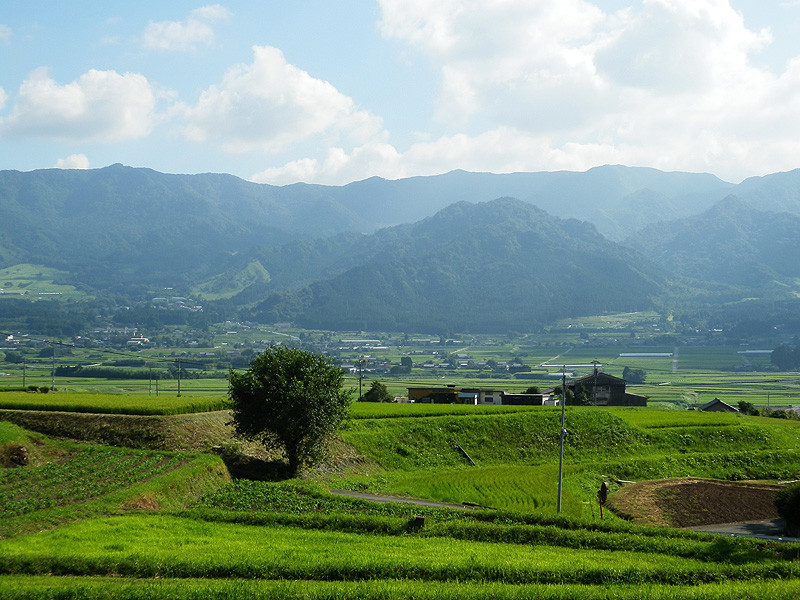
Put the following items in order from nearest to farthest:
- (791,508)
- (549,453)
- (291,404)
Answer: (791,508) < (291,404) < (549,453)

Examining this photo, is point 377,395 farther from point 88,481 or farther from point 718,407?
point 88,481

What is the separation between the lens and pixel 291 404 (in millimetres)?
47844

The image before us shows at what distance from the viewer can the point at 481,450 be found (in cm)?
6369

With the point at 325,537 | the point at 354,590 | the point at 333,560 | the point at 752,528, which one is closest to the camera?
the point at 354,590

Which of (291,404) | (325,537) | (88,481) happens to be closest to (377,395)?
(291,404)

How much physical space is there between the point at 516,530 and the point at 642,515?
17339mm

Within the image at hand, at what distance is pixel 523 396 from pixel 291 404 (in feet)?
188

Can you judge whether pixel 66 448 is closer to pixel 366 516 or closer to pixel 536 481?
pixel 366 516

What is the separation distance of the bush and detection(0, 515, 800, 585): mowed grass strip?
18.6 m

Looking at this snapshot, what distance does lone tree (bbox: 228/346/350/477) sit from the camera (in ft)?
157

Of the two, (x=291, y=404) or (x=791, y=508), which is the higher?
(x=291, y=404)

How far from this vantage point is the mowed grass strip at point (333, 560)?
2275cm

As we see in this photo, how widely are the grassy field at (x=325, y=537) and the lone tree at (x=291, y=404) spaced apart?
2673 mm

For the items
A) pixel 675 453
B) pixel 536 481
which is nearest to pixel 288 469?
pixel 536 481
